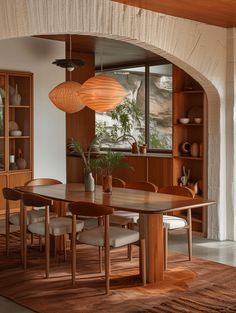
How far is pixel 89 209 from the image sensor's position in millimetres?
4359

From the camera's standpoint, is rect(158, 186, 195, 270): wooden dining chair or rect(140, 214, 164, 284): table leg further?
rect(158, 186, 195, 270): wooden dining chair

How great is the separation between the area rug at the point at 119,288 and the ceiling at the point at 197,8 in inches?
102

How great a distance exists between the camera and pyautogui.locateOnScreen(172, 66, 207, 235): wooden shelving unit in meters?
7.11

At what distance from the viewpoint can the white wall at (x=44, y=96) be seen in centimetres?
761

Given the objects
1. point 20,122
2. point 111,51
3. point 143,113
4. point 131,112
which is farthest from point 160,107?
point 20,122

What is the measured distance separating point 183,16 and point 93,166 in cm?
196

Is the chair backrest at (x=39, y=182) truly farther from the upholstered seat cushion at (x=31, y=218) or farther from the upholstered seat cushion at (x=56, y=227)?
the upholstered seat cushion at (x=56, y=227)

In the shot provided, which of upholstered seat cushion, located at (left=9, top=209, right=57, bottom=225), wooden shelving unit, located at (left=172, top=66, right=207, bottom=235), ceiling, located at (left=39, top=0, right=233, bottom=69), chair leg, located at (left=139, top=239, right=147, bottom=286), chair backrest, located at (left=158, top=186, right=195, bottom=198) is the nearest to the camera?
chair leg, located at (left=139, top=239, right=147, bottom=286)

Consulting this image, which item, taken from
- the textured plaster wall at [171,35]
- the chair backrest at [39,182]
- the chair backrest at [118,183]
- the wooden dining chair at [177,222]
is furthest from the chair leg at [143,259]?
the textured plaster wall at [171,35]

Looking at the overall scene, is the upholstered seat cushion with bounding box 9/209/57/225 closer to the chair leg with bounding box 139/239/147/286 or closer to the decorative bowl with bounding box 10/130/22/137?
the chair leg with bounding box 139/239/147/286

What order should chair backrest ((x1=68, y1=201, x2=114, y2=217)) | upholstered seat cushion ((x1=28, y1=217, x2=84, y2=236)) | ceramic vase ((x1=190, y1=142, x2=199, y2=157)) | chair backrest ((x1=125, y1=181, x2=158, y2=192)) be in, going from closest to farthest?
chair backrest ((x1=68, y1=201, x2=114, y2=217)), upholstered seat cushion ((x1=28, y1=217, x2=84, y2=236)), chair backrest ((x1=125, y1=181, x2=158, y2=192)), ceramic vase ((x1=190, y1=142, x2=199, y2=157))

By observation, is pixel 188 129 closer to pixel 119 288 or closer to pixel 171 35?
pixel 171 35

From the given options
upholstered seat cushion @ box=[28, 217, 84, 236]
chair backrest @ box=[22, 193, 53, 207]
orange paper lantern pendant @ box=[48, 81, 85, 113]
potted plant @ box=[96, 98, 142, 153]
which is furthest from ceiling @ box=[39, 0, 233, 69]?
upholstered seat cushion @ box=[28, 217, 84, 236]

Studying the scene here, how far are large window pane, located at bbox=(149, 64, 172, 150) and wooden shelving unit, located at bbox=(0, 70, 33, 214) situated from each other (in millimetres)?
2652
